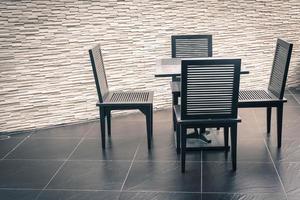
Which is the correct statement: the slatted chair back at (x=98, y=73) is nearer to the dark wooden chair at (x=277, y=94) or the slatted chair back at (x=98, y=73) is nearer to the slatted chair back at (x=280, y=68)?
the dark wooden chair at (x=277, y=94)

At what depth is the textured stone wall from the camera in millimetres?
4043

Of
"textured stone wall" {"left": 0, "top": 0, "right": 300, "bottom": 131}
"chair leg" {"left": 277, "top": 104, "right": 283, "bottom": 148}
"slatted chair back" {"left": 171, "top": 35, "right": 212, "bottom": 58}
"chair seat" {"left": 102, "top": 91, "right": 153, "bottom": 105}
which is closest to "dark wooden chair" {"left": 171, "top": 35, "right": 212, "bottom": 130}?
"slatted chair back" {"left": 171, "top": 35, "right": 212, "bottom": 58}

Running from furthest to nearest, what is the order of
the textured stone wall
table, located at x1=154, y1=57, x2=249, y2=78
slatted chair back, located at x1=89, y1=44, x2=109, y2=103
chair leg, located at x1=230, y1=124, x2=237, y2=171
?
the textured stone wall
slatted chair back, located at x1=89, y1=44, x2=109, y2=103
table, located at x1=154, y1=57, x2=249, y2=78
chair leg, located at x1=230, y1=124, x2=237, y2=171

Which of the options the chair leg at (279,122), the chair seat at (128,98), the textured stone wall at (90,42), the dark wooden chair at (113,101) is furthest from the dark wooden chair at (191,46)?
the chair leg at (279,122)

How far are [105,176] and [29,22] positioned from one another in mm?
1875

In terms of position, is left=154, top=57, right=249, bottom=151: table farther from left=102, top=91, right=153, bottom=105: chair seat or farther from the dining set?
left=102, top=91, right=153, bottom=105: chair seat

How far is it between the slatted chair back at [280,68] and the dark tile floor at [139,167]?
51cm

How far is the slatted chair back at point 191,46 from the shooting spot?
422cm

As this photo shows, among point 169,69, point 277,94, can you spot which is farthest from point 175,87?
point 277,94

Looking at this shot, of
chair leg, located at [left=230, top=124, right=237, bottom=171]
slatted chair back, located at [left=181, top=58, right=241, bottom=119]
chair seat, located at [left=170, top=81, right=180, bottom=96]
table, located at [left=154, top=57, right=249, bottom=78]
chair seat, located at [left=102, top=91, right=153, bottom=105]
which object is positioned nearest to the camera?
slatted chair back, located at [left=181, top=58, right=241, bottom=119]

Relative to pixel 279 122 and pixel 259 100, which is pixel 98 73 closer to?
pixel 259 100

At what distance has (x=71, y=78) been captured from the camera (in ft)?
14.2

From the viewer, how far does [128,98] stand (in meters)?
3.62

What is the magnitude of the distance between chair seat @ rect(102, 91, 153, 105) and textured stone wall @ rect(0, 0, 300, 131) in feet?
2.52
